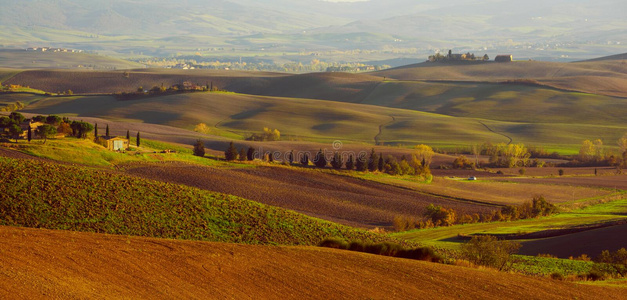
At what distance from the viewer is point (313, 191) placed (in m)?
64.6

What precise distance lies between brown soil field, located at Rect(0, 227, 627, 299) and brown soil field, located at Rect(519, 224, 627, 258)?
1616 centimetres

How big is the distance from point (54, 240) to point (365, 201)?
141 ft

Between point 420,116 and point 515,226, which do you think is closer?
point 515,226

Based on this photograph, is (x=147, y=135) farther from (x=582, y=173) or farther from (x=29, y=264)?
(x=29, y=264)

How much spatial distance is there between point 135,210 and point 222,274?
1431cm

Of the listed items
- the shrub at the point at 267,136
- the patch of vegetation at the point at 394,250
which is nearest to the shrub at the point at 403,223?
the patch of vegetation at the point at 394,250

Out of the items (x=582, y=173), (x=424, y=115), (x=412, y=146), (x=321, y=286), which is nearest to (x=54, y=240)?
(x=321, y=286)

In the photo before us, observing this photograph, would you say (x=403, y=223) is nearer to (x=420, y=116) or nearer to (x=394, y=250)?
(x=394, y=250)

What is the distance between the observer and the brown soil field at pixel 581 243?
134 feet

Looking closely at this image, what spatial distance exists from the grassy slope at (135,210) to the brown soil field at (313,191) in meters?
17.4

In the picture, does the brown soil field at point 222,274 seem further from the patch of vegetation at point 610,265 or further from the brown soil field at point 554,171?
the brown soil field at point 554,171

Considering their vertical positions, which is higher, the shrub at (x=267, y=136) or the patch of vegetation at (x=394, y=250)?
the patch of vegetation at (x=394, y=250)

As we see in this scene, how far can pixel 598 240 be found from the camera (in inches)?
1677

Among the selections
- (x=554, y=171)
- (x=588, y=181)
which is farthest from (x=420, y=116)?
(x=588, y=181)
